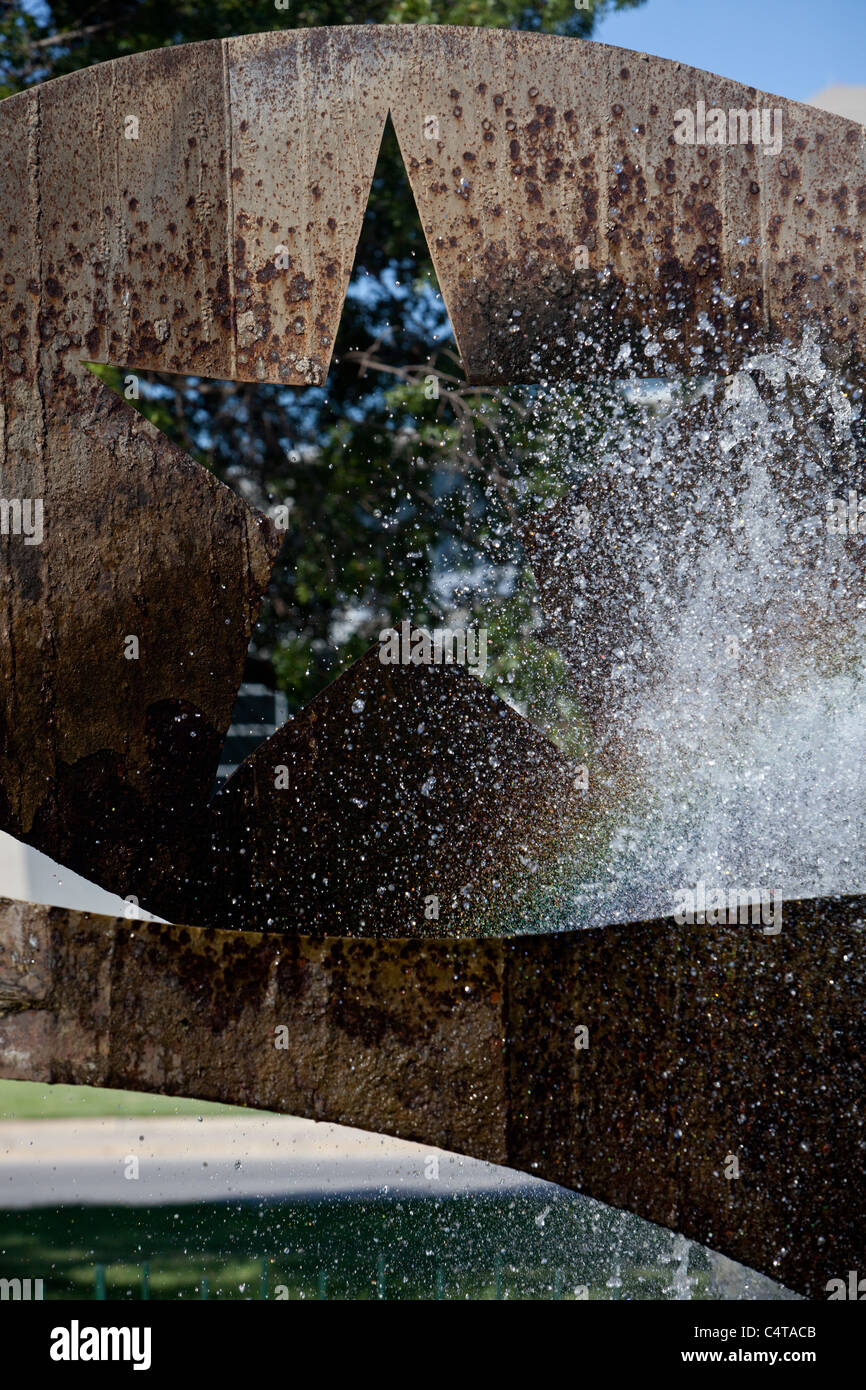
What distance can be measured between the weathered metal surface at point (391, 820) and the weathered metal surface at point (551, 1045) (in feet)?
0.70

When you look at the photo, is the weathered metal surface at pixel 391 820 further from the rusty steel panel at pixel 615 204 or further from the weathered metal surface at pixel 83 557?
the rusty steel panel at pixel 615 204

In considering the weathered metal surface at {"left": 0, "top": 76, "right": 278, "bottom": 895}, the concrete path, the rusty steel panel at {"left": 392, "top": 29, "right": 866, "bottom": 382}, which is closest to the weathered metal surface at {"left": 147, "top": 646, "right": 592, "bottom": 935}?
the weathered metal surface at {"left": 0, "top": 76, "right": 278, "bottom": 895}

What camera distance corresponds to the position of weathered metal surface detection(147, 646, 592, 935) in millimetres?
3162

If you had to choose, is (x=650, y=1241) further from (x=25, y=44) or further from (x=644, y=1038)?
(x=25, y=44)

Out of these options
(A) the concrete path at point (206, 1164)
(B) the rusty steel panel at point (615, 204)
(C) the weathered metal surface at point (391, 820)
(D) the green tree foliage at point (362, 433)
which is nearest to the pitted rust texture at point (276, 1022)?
(C) the weathered metal surface at point (391, 820)

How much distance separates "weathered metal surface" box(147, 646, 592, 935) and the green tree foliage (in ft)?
9.79

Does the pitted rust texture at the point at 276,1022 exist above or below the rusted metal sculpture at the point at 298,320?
below

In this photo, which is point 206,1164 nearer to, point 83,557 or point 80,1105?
point 80,1105

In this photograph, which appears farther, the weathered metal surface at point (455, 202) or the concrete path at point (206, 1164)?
the concrete path at point (206, 1164)

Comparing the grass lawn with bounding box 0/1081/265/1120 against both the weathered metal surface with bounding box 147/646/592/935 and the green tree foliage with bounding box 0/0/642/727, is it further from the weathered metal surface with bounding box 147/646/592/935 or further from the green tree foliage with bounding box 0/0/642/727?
the weathered metal surface with bounding box 147/646/592/935

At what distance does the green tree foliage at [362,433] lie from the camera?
6.45m

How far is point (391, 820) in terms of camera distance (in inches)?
126

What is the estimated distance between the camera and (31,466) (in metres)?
3.19
